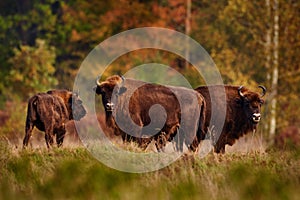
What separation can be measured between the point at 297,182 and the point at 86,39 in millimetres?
30869

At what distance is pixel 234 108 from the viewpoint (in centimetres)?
1862

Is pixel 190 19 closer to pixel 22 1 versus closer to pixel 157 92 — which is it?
pixel 22 1

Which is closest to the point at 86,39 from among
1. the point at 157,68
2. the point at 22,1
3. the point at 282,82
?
the point at 22,1

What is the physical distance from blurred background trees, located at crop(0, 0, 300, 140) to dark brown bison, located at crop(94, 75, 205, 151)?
441 inches

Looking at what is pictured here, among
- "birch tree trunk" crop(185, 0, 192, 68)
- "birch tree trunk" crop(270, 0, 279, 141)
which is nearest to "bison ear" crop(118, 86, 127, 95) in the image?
Answer: "birch tree trunk" crop(270, 0, 279, 141)

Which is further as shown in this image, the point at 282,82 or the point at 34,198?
the point at 282,82

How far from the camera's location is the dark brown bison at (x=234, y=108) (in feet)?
59.7

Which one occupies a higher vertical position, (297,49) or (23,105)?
(297,49)

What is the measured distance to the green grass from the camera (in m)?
11.2

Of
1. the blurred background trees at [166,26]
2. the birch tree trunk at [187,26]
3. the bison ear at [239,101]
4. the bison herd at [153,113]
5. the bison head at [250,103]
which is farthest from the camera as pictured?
the birch tree trunk at [187,26]

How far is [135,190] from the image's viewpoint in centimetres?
1142

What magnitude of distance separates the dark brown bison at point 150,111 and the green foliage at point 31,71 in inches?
742

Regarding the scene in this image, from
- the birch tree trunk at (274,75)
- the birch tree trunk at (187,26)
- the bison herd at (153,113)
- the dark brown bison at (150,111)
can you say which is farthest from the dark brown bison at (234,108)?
the birch tree trunk at (187,26)

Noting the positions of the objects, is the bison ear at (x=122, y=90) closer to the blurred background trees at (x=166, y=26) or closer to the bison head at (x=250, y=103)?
the bison head at (x=250, y=103)
